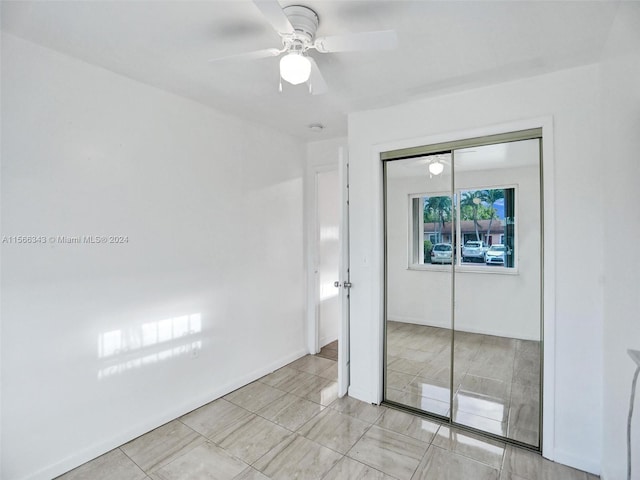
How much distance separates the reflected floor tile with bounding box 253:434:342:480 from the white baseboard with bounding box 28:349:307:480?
0.89m

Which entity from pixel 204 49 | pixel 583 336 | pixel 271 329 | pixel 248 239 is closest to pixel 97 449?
pixel 271 329

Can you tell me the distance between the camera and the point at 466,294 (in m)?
2.57

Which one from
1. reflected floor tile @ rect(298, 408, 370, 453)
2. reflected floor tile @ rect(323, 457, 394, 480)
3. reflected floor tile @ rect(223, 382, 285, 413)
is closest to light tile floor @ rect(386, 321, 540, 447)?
reflected floor tile @ rect(298, 408, 370, 453)

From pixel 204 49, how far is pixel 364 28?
95 cm

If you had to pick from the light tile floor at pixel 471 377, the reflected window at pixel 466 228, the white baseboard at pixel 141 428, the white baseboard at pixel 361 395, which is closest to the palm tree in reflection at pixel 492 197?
the reflected window at pixel 466 228

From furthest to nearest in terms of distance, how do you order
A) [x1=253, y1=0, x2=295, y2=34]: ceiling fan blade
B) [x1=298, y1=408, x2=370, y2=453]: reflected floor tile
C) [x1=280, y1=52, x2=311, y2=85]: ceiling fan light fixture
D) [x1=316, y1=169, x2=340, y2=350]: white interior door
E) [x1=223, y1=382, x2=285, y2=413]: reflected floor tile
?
[x1=316, y1=169, x2=340, y2=350]: white interior door
[x1=223, y1=382, x2=285, y2=413]: reflected floor tile
[x1=298, y1=408, x2=370, y2=453]: reflected floor tile
[x1=280, y1=52, x2=311, y2=85]: ceiling fan light fixture
[x1=253, y1=0, x2=295, y2=34]: ceiling fan blade

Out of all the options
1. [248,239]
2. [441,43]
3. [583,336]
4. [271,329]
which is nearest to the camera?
[441,43]

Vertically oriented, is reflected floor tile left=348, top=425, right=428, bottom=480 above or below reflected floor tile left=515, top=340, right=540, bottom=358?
below

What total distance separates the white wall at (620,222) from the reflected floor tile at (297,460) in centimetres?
155

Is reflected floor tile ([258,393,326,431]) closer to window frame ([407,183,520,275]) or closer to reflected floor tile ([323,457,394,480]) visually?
reflected floor tile ([323,457,394,480])

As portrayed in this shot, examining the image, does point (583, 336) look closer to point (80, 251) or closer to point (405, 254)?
point (405, 254)

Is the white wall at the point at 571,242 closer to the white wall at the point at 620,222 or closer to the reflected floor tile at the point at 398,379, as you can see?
the white wall at the point at 620,222

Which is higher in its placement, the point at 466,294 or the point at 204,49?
the point at 204,49

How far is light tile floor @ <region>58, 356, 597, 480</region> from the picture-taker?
1.98 metres
